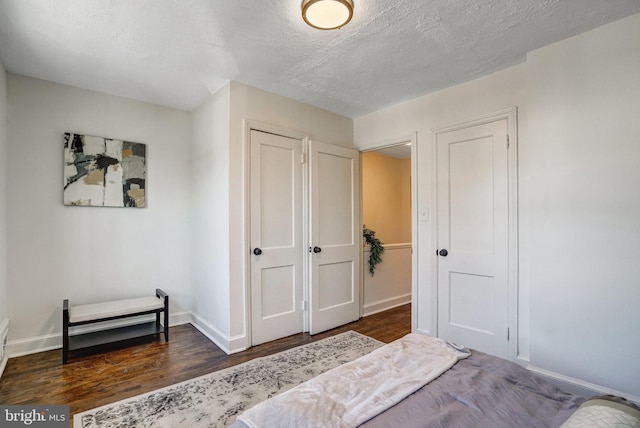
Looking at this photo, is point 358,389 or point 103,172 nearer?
point 358,389

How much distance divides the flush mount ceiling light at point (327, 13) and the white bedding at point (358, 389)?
1.92 metres

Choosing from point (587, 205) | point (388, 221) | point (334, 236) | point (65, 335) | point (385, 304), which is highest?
point (587, 205)

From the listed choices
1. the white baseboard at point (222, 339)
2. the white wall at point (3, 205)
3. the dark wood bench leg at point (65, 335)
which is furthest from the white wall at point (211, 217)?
the white wall at point (3, 205)

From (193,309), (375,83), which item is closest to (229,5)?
(375,83)

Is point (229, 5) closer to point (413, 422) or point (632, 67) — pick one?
point (413, 422)

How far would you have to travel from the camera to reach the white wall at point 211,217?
2.94 meters

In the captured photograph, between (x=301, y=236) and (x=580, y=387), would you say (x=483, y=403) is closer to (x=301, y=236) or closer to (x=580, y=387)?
(x=580, y=387)

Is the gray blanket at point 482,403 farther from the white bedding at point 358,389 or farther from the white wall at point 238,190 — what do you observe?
the white wall at point 238,190

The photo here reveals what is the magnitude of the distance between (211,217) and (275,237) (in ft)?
2.33

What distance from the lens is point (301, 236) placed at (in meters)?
3.39

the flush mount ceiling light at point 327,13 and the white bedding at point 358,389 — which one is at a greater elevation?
the flush mount ceiling light at point 327,13

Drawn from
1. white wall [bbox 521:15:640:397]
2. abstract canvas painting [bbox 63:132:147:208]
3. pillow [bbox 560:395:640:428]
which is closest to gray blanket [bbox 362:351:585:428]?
pillow [bbox 560:395:640:428]

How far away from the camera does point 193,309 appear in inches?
145

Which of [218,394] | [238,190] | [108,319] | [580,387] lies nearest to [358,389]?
[218,394]
